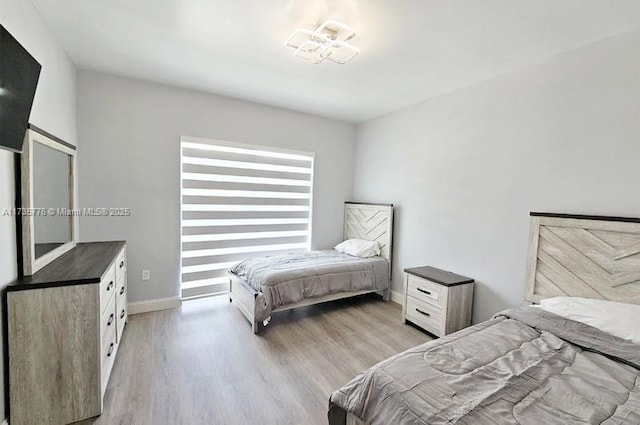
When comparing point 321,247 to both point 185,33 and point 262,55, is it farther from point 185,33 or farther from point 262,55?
point 185,33

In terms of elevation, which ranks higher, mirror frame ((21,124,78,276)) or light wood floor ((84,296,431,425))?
mirror frame ((21,124,78,276))

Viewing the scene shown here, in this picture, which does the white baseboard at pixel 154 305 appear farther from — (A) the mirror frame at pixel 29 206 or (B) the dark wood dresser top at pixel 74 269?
(A) the mirror frame at pixel 29 206

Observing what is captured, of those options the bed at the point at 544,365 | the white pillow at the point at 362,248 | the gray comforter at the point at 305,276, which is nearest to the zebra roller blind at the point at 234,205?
the gray comforter at the point at 305,276

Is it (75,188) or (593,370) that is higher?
(75,188)

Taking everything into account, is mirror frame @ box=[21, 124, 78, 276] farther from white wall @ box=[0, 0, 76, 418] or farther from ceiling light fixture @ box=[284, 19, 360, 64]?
ceiling light fixture @ box=[284, 19, 360, 64]

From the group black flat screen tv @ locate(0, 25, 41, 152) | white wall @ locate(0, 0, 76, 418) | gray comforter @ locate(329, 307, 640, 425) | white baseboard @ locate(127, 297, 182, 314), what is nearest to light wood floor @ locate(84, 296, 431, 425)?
white baseboard @ locate(127, 297, 182, 314)

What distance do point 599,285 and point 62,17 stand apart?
433 cm

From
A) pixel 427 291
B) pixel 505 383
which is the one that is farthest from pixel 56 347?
pixel 427 291

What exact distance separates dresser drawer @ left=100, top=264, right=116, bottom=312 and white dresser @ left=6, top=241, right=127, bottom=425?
3cm

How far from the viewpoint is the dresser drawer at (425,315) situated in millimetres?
2754

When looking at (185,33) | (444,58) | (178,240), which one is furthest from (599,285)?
(178,240)

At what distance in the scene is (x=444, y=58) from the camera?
2.37 m

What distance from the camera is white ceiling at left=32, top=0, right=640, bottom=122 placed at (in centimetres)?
176

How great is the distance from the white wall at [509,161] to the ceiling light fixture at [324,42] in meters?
1.54
